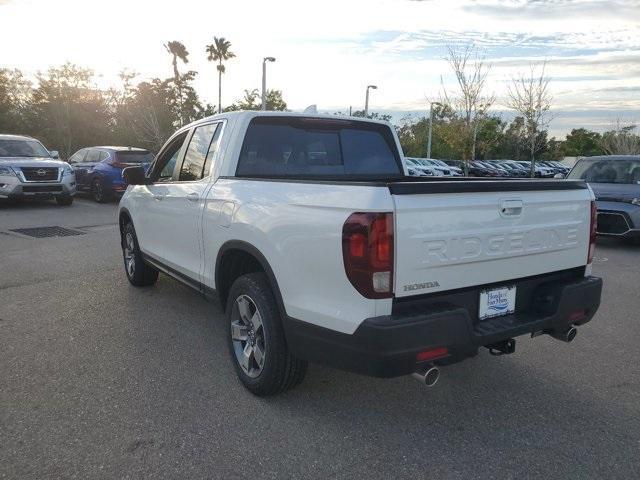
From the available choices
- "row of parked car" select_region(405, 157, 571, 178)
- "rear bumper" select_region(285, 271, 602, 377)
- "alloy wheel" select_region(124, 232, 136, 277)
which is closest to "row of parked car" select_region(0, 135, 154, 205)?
"alloy wheel" select_region(124, 232, 136, 277)

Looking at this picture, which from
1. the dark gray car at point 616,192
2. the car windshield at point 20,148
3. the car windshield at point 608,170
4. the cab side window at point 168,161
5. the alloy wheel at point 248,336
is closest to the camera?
the alloy wheel at point 248,336

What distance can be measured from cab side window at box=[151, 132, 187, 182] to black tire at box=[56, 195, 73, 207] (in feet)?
33.9

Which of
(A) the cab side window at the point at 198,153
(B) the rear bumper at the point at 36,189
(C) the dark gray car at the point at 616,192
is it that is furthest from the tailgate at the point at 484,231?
(B) the rear bumper at the point at 36,189

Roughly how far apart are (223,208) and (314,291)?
122cm

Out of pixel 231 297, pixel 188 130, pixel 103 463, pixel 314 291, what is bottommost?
pixel 103 463

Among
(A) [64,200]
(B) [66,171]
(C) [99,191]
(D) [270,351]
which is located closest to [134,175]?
(D) [270,351]

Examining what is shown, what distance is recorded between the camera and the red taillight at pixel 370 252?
250 cm

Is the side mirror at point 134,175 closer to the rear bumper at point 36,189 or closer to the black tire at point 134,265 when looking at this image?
the black tire at point 134,265

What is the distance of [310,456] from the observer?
278cm

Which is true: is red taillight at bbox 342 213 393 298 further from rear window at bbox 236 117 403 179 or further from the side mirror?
the side mirror

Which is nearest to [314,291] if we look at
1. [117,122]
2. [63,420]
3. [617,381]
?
[63,420]

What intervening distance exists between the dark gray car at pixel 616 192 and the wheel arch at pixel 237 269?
7762mm

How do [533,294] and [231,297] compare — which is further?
[231,297]

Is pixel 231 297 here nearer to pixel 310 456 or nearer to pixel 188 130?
pixel 310 456
